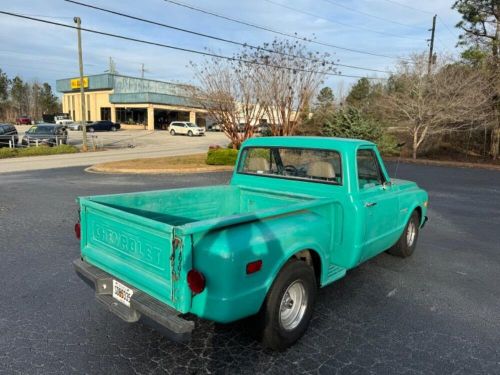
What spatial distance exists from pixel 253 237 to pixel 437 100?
21200 mm

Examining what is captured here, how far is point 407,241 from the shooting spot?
5.23 m

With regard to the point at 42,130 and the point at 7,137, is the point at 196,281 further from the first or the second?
the point at 42,130

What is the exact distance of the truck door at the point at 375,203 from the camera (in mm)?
3840

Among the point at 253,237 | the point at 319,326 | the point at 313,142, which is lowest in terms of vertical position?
the point at 319,326

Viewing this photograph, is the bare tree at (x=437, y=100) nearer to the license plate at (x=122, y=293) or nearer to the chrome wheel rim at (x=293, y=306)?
the chrome wheel rim at (x=293, y=306)

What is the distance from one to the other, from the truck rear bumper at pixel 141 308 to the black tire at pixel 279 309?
23.8 inches

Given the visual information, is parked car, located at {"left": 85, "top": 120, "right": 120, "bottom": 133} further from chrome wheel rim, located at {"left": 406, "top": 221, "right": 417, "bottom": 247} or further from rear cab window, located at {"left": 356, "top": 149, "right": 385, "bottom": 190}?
rear cab window, located at {"left": 356, "top": 149, "right": 385, "bottom": 190}

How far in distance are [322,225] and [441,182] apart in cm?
1179

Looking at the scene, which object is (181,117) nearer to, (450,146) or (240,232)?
(450,146)

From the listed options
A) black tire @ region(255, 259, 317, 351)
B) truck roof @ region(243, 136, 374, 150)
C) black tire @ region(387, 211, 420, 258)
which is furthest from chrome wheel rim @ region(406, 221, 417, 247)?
black tire @ region(255, 259, 317, 351)

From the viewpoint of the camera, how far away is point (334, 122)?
2194 cm

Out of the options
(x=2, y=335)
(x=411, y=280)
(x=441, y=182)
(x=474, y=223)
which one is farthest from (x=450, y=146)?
(x=2, y=335)

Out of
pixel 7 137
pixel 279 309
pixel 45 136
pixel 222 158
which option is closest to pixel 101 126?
pixel 45 136

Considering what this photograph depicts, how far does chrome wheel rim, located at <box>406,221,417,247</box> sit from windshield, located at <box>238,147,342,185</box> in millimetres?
2021
